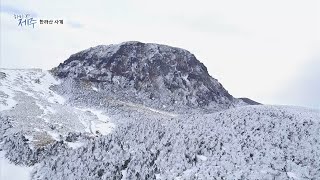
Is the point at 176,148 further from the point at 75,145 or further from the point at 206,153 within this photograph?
the point at 75,145

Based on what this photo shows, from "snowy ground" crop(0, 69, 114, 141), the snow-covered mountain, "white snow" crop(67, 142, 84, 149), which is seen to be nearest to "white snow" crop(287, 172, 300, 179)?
the snow-covered mountain

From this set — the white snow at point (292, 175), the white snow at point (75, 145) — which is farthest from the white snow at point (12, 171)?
the white snow at point (292, 175)

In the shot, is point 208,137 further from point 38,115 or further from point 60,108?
point 60,108

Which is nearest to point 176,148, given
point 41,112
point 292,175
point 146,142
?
point 146,142

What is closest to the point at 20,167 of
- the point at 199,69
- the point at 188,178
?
the point at 188,178

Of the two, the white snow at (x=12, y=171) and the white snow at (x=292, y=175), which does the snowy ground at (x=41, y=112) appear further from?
the white snow at (x=292, y=175)

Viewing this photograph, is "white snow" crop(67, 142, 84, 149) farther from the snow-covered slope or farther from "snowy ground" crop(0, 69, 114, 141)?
the snow-covered slope
